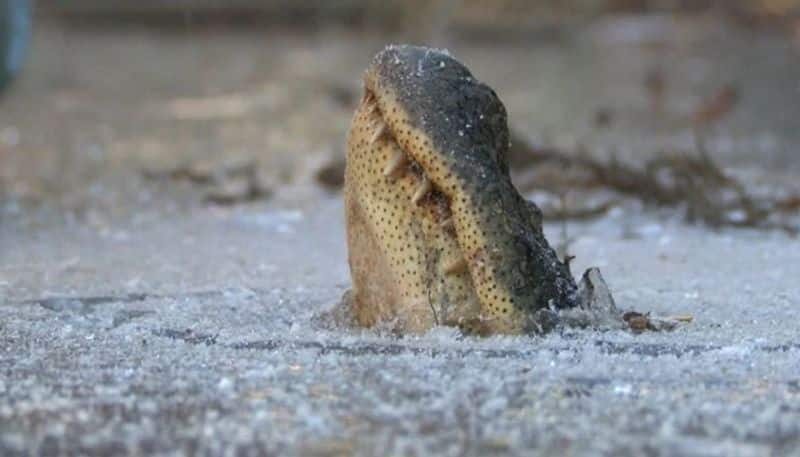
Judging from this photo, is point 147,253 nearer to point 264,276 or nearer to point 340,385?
point 264,276

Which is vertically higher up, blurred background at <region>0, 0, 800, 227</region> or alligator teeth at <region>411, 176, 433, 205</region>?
alligator teeth at <region>411, 176, 433, 205</region>

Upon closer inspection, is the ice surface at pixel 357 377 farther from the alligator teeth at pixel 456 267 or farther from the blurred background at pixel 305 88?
the blurred background at pixel 305 88

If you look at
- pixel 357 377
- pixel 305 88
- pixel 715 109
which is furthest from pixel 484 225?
pixel 305 88

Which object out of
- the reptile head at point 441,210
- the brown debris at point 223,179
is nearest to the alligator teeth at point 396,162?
the reptile head at point 441,210

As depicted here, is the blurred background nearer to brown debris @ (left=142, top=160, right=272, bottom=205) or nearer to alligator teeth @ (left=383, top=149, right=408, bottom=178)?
brown debris @ (left=142, top=160, right=272, bottom=205)

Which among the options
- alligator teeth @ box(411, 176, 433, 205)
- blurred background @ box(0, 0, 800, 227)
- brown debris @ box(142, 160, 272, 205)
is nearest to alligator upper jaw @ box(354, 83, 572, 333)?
alligator teeth @ box(411, 176, 433, 205)

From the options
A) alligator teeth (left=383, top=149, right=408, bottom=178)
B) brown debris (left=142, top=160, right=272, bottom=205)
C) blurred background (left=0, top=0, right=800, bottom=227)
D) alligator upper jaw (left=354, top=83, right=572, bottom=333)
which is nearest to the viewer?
alligator upper jaw (left=354, top=83, right=572, bottom=333)
